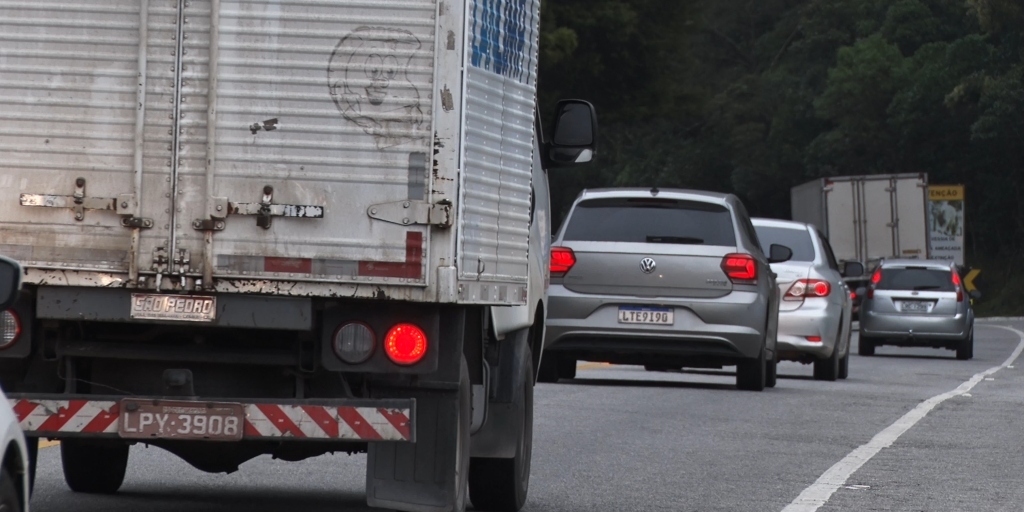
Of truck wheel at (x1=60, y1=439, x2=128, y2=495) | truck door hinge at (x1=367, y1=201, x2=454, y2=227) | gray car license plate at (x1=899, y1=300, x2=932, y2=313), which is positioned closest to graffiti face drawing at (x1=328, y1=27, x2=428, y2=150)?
truck door hinge at (x1=367, y1=201, x2=454, y2=227)

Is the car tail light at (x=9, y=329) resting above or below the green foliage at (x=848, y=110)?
below

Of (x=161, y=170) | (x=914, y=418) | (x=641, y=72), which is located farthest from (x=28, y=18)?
(x=641, y=72)

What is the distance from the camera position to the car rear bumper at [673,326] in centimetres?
1697

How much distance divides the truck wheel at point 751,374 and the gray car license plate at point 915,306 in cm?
1499

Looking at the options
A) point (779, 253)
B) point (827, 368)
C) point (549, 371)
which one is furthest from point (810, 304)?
point (549, 371)

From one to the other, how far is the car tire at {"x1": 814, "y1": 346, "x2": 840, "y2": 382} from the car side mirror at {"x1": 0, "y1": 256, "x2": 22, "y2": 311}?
16360 mm

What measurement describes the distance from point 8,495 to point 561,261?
39.6 feet

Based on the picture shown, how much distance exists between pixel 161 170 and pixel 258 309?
1.88 ft

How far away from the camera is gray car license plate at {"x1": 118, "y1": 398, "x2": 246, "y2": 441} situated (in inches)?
280

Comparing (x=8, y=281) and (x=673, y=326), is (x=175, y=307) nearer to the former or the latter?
(x=8, y=281)

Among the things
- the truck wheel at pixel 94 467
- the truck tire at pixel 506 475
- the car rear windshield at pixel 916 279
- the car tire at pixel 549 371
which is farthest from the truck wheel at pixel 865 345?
the truck wheel at pixel 94 467

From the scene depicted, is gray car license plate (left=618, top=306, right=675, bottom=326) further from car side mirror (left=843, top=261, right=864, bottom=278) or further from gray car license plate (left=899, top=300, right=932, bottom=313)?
gray car license plate (left=899, top=300, right=932, bottom=313)

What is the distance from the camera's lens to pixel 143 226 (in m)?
7.08

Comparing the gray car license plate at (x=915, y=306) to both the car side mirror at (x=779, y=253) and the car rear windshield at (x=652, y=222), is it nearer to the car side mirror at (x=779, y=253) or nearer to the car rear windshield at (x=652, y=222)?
the car side mirror at (x=779, y=253)
